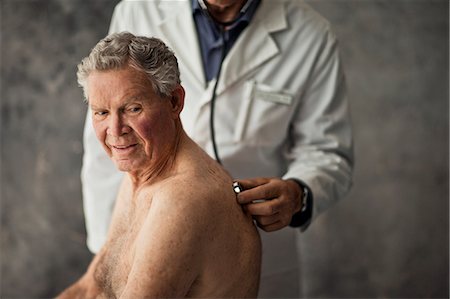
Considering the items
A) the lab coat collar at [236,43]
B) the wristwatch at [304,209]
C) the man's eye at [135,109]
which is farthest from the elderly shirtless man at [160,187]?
the lab coat collar at [236,43]

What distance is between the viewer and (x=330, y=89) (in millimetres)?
1809

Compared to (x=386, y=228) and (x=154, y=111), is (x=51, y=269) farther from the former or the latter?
(x=154, y=111)

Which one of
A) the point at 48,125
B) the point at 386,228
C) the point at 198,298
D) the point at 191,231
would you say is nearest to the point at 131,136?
the point at 191,231

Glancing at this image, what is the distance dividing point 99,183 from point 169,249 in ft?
2.55

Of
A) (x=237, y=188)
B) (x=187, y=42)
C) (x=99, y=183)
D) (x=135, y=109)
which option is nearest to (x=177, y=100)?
(x=135, y=109)

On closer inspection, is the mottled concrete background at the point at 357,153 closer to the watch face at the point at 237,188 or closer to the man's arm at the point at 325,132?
the man's arm at the point at 325,132

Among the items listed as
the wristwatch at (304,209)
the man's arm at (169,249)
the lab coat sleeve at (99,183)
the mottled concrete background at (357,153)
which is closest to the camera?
the man's arm at (169,249)

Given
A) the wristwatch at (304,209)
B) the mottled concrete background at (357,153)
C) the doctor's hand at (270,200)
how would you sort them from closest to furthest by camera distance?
1. the doctor's hand at (270,200)
2. the wristwatch at (304,209)
3. the mottled concrete background at (357,153)

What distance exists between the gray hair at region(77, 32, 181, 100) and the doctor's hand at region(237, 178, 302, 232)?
0.29m

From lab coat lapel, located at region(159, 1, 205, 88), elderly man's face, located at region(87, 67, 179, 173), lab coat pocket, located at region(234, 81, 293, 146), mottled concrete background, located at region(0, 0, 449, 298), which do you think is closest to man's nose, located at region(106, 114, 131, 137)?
elderly man's face, located at region(87, 67, 179, 173)

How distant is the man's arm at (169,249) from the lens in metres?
1.12

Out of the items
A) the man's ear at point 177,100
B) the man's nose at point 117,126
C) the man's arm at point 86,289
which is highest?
the man's nose at point 117,126

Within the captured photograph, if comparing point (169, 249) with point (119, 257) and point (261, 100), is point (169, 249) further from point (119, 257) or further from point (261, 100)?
point (261, 100)

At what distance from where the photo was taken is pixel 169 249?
1120mm
